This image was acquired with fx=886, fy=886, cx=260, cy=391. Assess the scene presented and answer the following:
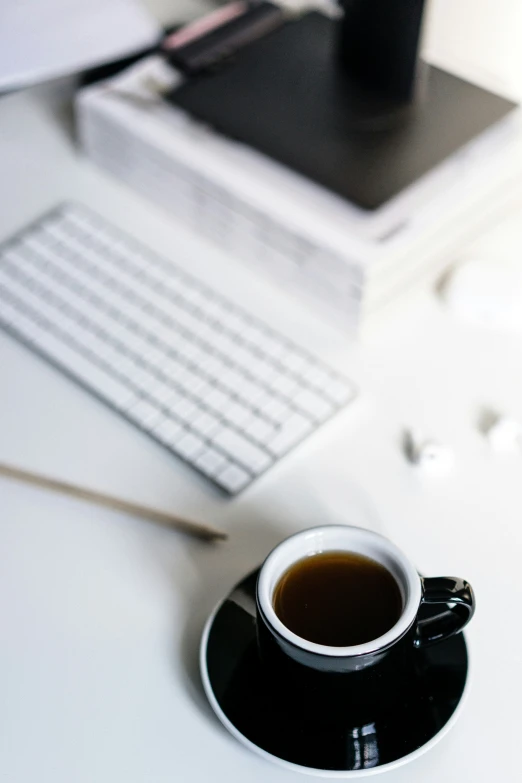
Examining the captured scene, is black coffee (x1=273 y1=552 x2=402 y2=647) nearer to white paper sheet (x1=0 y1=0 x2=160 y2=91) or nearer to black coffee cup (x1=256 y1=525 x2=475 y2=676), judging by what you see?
black coffee cup (x1=256 y1=525 x2=475 y2=676)

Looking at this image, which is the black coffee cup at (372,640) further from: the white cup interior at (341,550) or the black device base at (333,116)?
the black device base at (333,116)

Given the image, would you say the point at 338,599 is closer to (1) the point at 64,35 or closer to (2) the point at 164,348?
(2) the point at 164,348

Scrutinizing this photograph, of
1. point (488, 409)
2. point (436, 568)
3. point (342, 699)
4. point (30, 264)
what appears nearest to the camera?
point (342, 699)

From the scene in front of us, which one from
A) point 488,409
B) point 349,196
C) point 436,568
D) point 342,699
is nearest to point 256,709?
point 342,699

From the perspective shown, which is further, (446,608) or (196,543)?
(196,543)

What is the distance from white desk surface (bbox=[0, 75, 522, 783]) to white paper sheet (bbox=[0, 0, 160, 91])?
27 cm

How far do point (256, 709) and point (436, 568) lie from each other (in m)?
0.16

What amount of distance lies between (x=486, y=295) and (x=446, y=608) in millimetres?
339

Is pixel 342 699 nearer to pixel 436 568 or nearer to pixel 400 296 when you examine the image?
pixel 436 568

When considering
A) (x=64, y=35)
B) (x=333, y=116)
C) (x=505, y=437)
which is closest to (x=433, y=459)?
(x=505, y=437)

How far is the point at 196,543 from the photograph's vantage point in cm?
60

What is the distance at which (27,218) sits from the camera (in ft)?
2.81

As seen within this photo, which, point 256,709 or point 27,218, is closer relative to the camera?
point 256,709

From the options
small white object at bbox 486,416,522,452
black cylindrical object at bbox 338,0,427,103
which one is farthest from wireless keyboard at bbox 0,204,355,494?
black cylindrical object at bbox 338,0,427,103
